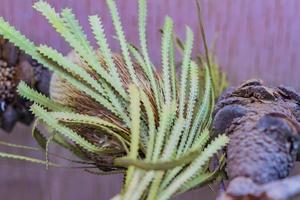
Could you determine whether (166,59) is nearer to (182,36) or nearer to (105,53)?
(105,53)

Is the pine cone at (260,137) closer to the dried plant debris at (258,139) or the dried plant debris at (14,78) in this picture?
the dried plant debris at (258,139)

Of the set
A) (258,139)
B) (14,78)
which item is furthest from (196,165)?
(14,78)

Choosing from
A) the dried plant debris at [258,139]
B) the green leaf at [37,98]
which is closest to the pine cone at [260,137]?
the dried plant debris at [258,139]

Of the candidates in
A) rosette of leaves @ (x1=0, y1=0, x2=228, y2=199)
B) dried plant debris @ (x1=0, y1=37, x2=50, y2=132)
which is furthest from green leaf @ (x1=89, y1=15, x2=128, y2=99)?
dried plant debris @ (x1=0, y1=37, x2=50, y2=132)

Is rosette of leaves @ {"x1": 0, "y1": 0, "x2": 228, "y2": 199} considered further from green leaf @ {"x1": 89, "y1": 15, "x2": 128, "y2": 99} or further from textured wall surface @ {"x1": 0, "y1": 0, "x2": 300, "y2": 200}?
textured wall surface @ {"x1": 0, "y1": 0, "x2": 300, "y2": 200}

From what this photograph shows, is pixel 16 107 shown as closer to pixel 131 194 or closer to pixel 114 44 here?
pixel 114 44
